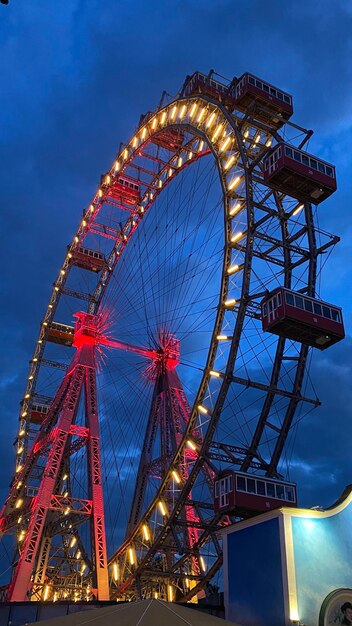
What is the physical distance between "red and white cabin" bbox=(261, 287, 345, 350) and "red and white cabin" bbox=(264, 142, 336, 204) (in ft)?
18.5

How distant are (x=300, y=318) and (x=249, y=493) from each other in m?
6.82

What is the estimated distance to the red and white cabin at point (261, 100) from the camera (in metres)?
33.5

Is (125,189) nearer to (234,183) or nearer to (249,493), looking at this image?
(234,183)

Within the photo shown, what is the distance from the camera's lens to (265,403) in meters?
28.7

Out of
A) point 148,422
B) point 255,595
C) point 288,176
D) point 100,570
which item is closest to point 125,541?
point 100,570

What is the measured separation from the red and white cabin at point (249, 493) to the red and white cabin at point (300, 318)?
5754 mm

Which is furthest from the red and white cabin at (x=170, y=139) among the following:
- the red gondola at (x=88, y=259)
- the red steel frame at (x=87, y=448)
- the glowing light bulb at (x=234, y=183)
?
the red gondola at (x=88, y=259)

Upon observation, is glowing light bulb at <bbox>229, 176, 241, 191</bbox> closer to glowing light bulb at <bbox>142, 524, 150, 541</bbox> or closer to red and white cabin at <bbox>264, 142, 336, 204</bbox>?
red and white cabin at <bbox>264, 142, 336, 204</bbox>

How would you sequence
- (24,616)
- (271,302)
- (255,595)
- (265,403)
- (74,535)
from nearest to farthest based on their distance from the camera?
(255,595) < (24,616) < (271,302) < (265,403) < (74,535)

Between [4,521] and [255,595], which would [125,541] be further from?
[255,595]

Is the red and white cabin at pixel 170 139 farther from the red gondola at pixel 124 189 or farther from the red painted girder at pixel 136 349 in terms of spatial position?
the red painted girder at pixel 136 349

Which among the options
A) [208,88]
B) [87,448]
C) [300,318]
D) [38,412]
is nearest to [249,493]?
[300,318]

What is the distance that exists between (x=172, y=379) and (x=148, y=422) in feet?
8.64

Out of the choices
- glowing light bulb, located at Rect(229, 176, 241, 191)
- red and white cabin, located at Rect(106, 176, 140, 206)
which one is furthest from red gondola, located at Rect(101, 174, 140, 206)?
glowing light bulb, located at Rect(229, 176, 241, 191)
